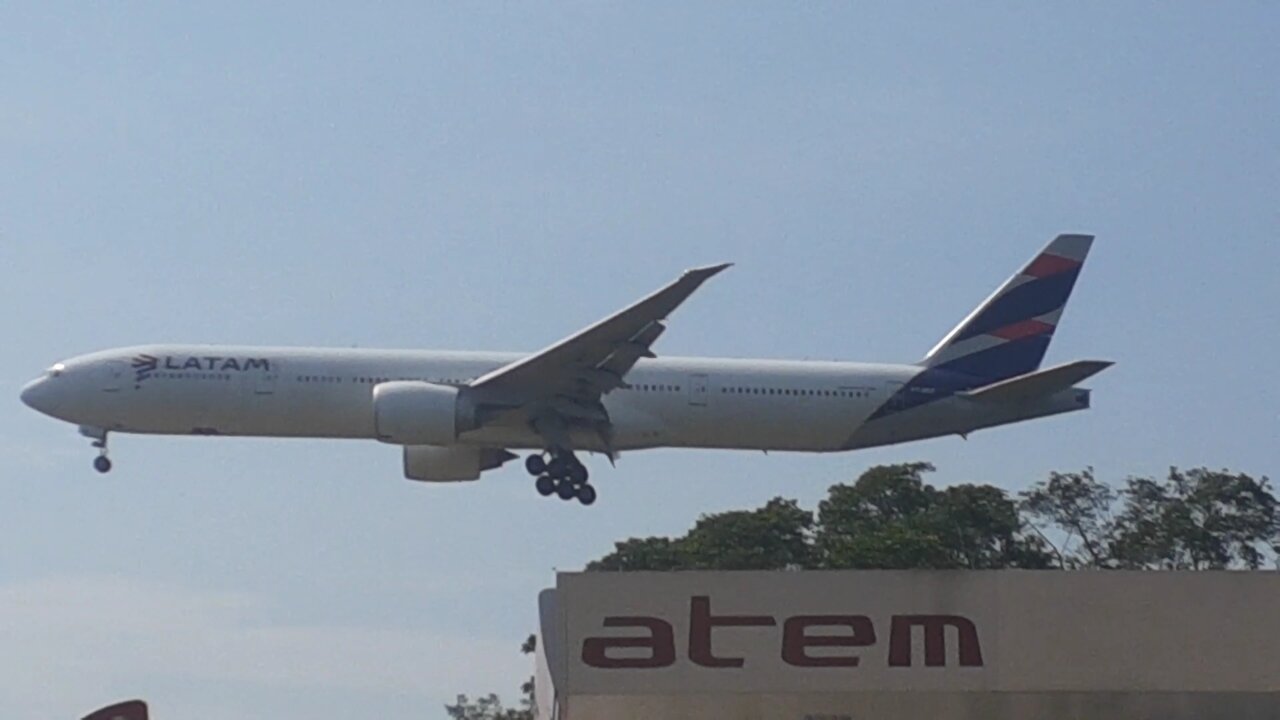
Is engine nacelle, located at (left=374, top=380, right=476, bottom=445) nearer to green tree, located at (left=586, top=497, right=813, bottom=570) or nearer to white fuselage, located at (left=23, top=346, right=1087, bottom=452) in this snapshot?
white fuselage, located at (left=23, top=346, right=1087, bottom=452)

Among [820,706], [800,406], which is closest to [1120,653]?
[820,706]

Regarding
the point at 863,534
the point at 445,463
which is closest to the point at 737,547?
the point at 863,534

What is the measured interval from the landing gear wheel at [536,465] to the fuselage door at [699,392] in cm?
323

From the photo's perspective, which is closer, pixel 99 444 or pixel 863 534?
pixel 99 444

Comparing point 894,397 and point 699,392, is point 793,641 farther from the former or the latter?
point 894,397

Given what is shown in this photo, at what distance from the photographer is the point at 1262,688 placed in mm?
24859

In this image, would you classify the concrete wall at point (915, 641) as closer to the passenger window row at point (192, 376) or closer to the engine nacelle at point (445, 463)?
the passenger window row at point (192, 376)

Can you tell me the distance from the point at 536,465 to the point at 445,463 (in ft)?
9.03

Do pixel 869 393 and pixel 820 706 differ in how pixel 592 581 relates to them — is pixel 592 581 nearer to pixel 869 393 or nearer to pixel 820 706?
pixel 820 706

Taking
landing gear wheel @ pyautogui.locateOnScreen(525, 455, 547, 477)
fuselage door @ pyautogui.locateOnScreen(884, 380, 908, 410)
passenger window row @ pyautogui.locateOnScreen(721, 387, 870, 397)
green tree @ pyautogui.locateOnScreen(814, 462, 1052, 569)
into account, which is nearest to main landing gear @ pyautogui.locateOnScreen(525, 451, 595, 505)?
landing gear wheel @ pyautogui.locateOnScreen(525, 455, 547, 477)

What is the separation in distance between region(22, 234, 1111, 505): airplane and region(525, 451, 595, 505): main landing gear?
0.09ft

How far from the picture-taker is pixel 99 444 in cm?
4119

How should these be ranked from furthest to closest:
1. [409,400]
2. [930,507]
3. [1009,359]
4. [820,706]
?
[930,507]
[1009,359]
[409,400]
[820,706]

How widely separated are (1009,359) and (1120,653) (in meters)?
17.4
